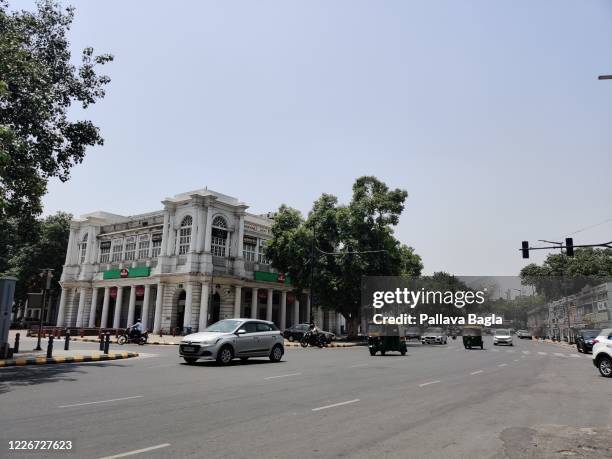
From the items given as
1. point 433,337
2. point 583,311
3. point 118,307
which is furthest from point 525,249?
point 583,311

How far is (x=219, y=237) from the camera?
47.1 m

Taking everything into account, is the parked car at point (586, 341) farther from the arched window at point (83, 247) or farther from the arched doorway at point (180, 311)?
the arched window at point (83, 247)

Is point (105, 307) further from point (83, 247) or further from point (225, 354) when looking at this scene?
point (225, 354)

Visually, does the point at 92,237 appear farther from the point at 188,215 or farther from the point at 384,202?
the point at 384,202

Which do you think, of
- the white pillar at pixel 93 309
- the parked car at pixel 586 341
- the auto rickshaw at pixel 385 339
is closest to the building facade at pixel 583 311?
the parked car at pixel 586 341

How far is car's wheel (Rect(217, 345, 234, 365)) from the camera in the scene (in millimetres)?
15758

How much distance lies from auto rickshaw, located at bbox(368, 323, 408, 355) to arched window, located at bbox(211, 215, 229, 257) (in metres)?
25.6

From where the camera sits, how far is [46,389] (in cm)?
989

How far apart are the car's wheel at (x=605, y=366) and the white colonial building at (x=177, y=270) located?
33.1 m

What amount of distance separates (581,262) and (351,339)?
56.3 metres

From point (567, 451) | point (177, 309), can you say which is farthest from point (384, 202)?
point (567, 451)

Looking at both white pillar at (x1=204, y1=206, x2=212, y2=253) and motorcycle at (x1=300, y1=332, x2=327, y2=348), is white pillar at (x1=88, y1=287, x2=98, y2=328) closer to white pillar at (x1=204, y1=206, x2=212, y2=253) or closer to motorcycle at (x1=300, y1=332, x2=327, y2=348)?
white pillar at (x1=204, y1=206, x2=212, y2=253)

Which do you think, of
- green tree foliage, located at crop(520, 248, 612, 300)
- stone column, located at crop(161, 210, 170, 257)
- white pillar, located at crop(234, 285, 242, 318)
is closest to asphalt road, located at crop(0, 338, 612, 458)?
white pillar, located at crop(234, 285, 242, 318)

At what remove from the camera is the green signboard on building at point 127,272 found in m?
49.3
